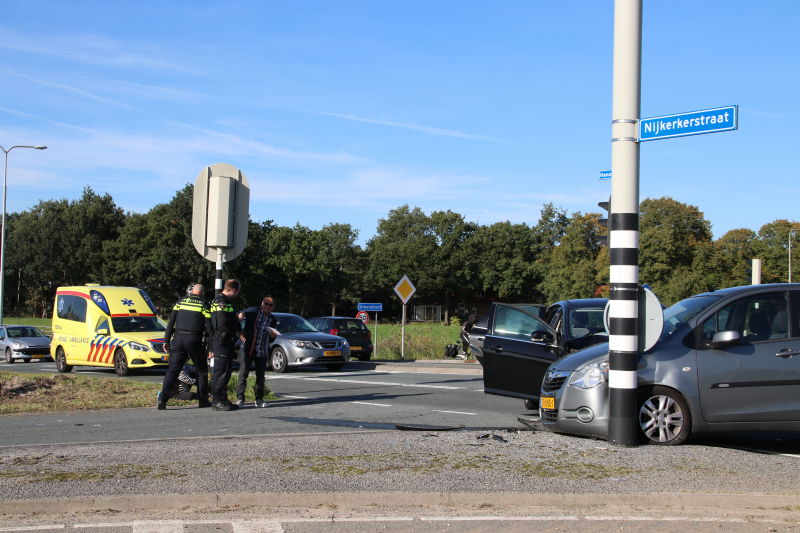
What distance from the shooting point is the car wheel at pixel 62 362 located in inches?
728

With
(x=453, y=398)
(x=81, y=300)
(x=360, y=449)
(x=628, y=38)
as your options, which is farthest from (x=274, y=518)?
(x=81, y=300)

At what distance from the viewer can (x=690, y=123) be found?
681cm

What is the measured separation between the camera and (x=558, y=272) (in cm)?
7850

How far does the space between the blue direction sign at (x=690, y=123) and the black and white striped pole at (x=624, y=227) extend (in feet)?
0.49

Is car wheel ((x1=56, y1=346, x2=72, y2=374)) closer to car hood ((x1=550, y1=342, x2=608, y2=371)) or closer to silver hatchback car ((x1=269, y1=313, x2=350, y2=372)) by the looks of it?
silver hatchback car ((x1=269, y1=313, x2=350, y2=372))

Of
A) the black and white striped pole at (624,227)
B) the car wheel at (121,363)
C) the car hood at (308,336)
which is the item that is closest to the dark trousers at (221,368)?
the black and white striped pole at (624,227)

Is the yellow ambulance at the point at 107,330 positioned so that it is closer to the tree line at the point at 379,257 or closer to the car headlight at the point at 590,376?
the car headlight at the point at 590,376

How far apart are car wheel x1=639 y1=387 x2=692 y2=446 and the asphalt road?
0.64m

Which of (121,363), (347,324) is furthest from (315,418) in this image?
(347,324)

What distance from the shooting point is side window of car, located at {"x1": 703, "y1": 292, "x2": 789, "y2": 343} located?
7.02 metres

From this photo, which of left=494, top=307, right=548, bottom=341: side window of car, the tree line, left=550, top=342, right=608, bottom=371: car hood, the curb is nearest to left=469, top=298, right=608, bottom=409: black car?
left=494, top=307, right=548, bottom=341: side window of car

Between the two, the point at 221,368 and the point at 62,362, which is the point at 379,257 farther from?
the point at 221,368

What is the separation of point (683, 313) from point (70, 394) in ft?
30.8

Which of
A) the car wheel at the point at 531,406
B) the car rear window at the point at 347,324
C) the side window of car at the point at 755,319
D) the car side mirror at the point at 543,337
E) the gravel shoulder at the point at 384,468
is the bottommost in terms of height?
the car wheel at the point at 531,406
